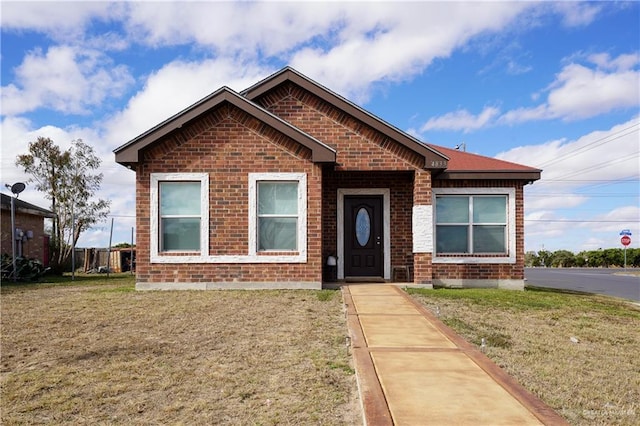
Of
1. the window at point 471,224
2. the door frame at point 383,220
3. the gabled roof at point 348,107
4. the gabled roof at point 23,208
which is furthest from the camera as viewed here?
the gabled roof at point 23,208

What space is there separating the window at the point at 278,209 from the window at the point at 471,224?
4.29m

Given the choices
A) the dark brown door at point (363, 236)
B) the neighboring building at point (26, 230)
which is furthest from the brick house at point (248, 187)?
the neighboring building at point (26, 230)

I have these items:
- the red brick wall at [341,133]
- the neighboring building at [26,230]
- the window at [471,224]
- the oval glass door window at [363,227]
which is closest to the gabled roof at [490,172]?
the window at [471,224]

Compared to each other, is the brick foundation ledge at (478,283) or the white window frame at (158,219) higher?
the white window frame at (158,219)

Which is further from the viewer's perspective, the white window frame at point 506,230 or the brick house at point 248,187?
the white window frame at point 506,230

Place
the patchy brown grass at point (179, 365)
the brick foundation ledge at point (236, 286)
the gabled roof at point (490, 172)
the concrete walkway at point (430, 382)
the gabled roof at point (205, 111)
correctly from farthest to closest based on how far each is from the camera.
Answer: the gabled roof at point (490, 172) < the brick foundation ledge at point (236, 286) < the gabled roof at point (205, 111) < the patchy brown grass at point (179, 365) < the concrete walkway at point (430, 382)

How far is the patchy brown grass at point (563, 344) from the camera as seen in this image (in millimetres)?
4289

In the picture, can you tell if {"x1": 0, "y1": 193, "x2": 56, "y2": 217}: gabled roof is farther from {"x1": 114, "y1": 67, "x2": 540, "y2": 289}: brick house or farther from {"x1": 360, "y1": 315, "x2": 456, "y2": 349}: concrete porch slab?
{"x1": 360, "y1": 315, "x2": 456, "y2": 349}: concrete porch slab

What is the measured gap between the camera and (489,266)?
13438 mm

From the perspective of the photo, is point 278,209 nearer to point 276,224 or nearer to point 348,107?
point 276,224

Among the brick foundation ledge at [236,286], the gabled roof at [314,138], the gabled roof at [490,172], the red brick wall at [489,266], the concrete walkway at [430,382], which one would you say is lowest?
the concrete walkway at [430,382]

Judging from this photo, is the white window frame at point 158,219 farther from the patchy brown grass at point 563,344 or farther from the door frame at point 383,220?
the patchy brown grass at point 563,344

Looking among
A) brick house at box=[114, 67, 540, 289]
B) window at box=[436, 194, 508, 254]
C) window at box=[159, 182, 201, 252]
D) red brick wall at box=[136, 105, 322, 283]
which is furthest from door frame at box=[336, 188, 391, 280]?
window at box=[159, 182, 201, 252]

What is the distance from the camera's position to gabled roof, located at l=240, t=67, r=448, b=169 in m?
12.3
